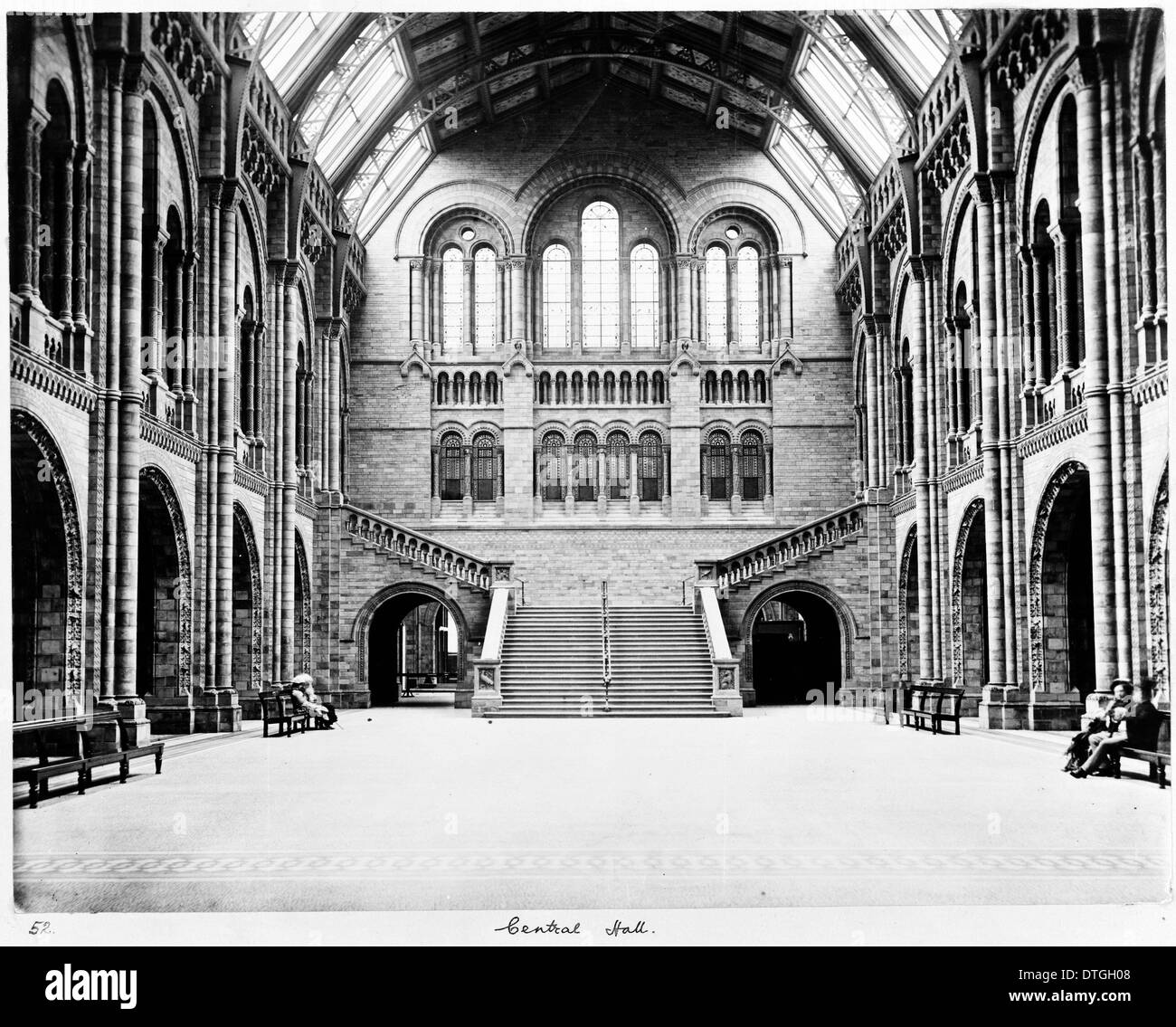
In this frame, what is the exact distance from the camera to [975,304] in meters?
27.1

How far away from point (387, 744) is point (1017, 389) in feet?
46.5

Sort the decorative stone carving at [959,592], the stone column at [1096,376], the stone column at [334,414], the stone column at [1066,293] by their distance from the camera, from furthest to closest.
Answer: the stone column at [334,414]
the decorative stone carving at [959,592]
the stone column at [1066,293]
the stone column at [1096,376]

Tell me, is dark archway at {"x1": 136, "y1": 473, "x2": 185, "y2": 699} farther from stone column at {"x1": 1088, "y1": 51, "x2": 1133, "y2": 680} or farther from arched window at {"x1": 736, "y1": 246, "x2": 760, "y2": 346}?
arched window at {"x1": 736, "y1": 246, "x2": 760, "y2": 346}

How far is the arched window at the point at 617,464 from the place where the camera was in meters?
40.3

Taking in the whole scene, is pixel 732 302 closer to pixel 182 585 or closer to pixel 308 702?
pixel 308 702

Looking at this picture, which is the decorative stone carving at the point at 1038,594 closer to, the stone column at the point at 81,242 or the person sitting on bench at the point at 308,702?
the person sitting on bench at the point at 308,702

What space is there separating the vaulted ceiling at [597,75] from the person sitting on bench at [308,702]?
12777mm

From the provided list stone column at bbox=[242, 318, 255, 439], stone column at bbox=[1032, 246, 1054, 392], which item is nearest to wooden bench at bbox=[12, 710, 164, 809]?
stone column at bbox=[242, 318, 255, 439]

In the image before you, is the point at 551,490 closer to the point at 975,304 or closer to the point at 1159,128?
the point at 975,304

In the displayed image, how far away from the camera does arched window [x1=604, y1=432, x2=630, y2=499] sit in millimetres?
40312

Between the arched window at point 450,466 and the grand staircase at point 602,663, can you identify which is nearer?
the grand staircase at point 602,663

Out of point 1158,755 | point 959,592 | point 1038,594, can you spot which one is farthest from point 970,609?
point 1158,755

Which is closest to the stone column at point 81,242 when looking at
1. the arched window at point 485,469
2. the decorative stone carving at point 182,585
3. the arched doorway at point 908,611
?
the decorative stone carving at point 182,585
